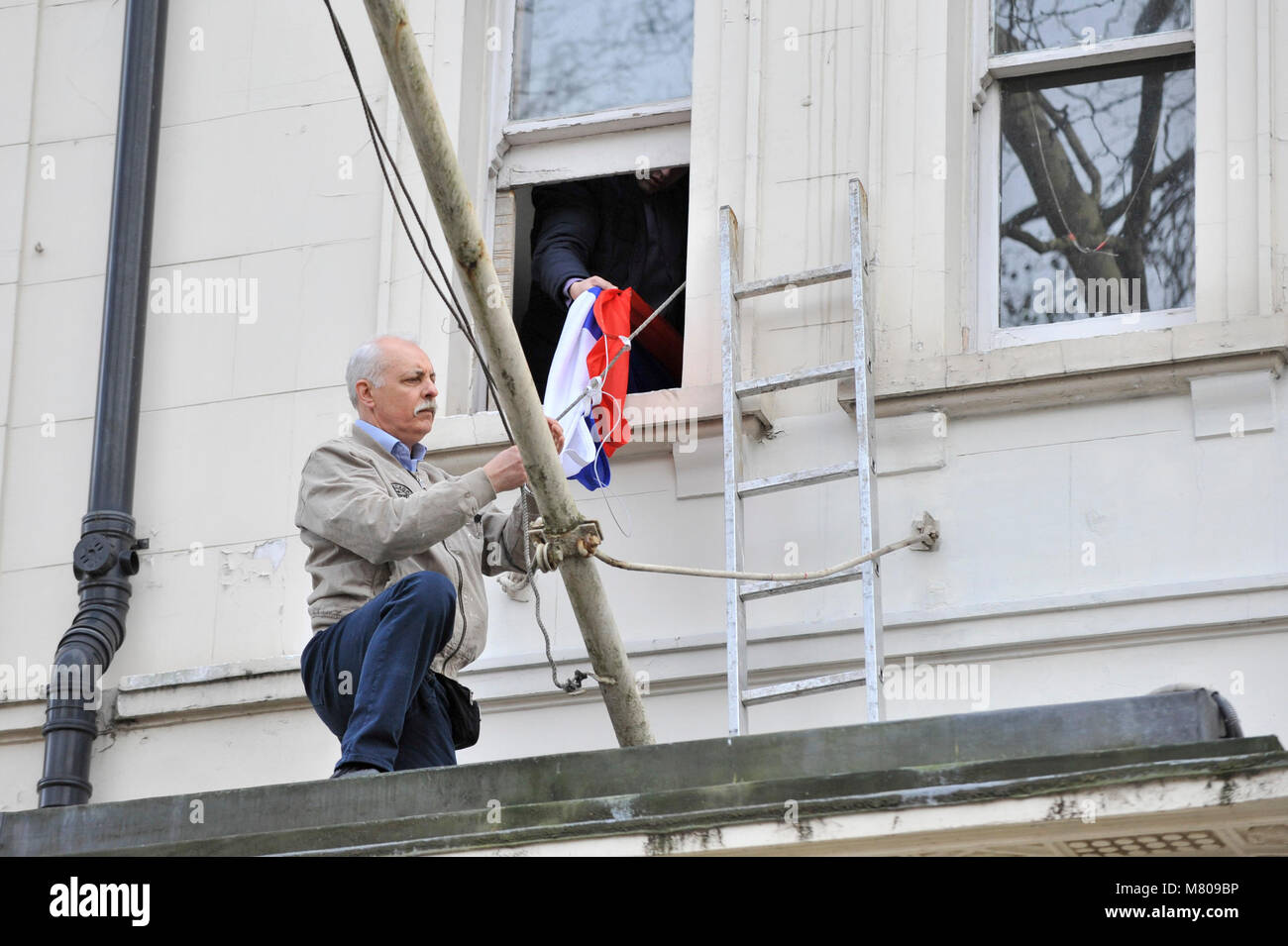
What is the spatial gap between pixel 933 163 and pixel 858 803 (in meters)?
3.95

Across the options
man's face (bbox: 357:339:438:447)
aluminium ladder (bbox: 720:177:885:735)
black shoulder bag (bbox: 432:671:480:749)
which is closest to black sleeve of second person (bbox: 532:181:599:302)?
aluminium ladder (bbox: 720:177:885:735)

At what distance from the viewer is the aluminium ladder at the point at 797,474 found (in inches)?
317

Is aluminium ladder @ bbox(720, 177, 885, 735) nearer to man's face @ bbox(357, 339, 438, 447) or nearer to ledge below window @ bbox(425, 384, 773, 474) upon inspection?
ledge below window @ bbox(425, 384, 773, 474)

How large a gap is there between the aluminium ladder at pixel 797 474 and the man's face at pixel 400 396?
4.51 ft

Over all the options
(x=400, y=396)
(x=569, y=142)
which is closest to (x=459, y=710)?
(x=400, y=396)

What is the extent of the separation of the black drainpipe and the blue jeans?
2.45 m

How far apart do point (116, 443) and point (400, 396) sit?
2586 millimetres

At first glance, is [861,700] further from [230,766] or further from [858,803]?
[858,803]

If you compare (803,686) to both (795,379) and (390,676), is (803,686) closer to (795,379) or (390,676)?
(795,379)

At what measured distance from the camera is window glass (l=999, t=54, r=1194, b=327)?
349 inches

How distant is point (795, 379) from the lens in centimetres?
846

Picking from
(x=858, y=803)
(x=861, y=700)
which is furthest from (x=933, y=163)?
(x=858, y=803)

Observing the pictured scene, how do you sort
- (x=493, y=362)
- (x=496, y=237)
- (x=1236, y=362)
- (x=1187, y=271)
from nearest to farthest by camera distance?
(x=493, y=362)
(x=1236, y=362)
(x=1187, y=271)
(x=496, y=237)

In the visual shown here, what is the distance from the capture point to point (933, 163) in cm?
893
